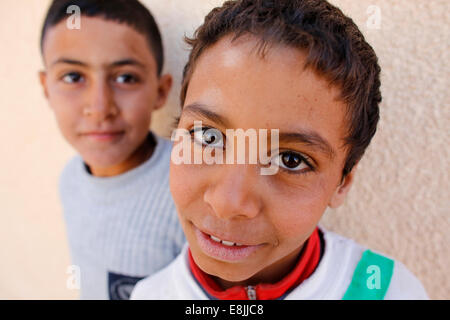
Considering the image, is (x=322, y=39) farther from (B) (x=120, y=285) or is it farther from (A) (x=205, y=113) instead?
(B) (x=120, y=285)

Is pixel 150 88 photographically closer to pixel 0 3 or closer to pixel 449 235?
pixel 449 235

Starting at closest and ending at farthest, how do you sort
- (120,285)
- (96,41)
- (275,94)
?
(275,94), (96,41), (120,285)

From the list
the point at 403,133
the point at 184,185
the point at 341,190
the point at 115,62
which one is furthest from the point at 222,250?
the point at 115,62

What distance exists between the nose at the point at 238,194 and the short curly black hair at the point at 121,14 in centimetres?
54

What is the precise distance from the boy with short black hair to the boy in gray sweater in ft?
0.99

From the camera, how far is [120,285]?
0.92m

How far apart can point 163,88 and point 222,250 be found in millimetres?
537

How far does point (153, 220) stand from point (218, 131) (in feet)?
1.48

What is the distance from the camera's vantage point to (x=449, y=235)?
68cm

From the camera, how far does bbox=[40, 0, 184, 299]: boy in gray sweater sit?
829mm

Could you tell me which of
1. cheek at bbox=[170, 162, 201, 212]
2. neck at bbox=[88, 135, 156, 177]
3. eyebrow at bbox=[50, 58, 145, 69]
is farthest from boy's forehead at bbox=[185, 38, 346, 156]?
neck at bbox=[88, 135, 156, 177]

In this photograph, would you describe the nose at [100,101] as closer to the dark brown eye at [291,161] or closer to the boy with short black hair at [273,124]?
the boy with short black hair at [273,124]

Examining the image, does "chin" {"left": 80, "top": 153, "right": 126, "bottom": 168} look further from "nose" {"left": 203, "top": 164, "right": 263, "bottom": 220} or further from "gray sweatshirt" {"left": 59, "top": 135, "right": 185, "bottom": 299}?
"nose" {"left": 203, "top": 164, "right": 263, "bottom": 220}
